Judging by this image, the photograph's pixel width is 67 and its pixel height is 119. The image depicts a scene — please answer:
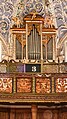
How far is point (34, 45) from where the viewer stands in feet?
59.2

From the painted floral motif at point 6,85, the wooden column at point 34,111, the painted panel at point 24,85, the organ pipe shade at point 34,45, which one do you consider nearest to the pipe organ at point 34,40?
the organ pipe shade at point 34,45

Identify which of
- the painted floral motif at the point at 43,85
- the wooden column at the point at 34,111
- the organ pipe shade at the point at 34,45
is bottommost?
the wooden column at the point at 34,111

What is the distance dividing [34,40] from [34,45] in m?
0.28

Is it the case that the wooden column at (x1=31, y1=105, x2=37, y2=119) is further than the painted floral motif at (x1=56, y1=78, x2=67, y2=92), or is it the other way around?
the wooden column at (x1=31, y1=105, x2=37, y2=119)

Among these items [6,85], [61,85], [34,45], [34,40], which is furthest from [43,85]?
[34,40]

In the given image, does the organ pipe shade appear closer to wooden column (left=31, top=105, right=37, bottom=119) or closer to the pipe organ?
the pipe organ

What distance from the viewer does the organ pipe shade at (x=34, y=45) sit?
1791 centimetres

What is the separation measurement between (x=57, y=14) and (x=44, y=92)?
17.2 ft

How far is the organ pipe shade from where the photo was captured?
1791 cm

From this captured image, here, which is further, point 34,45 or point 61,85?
point 34,45

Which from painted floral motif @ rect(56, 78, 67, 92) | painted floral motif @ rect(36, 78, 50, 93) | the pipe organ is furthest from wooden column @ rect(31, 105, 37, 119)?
the pipe organ

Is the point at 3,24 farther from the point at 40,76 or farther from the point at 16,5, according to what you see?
the point at 40,76

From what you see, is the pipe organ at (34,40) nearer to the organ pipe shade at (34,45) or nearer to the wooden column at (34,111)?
the organ pipe shade at (34,45)

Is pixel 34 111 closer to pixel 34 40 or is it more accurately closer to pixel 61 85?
pixel 61 85
